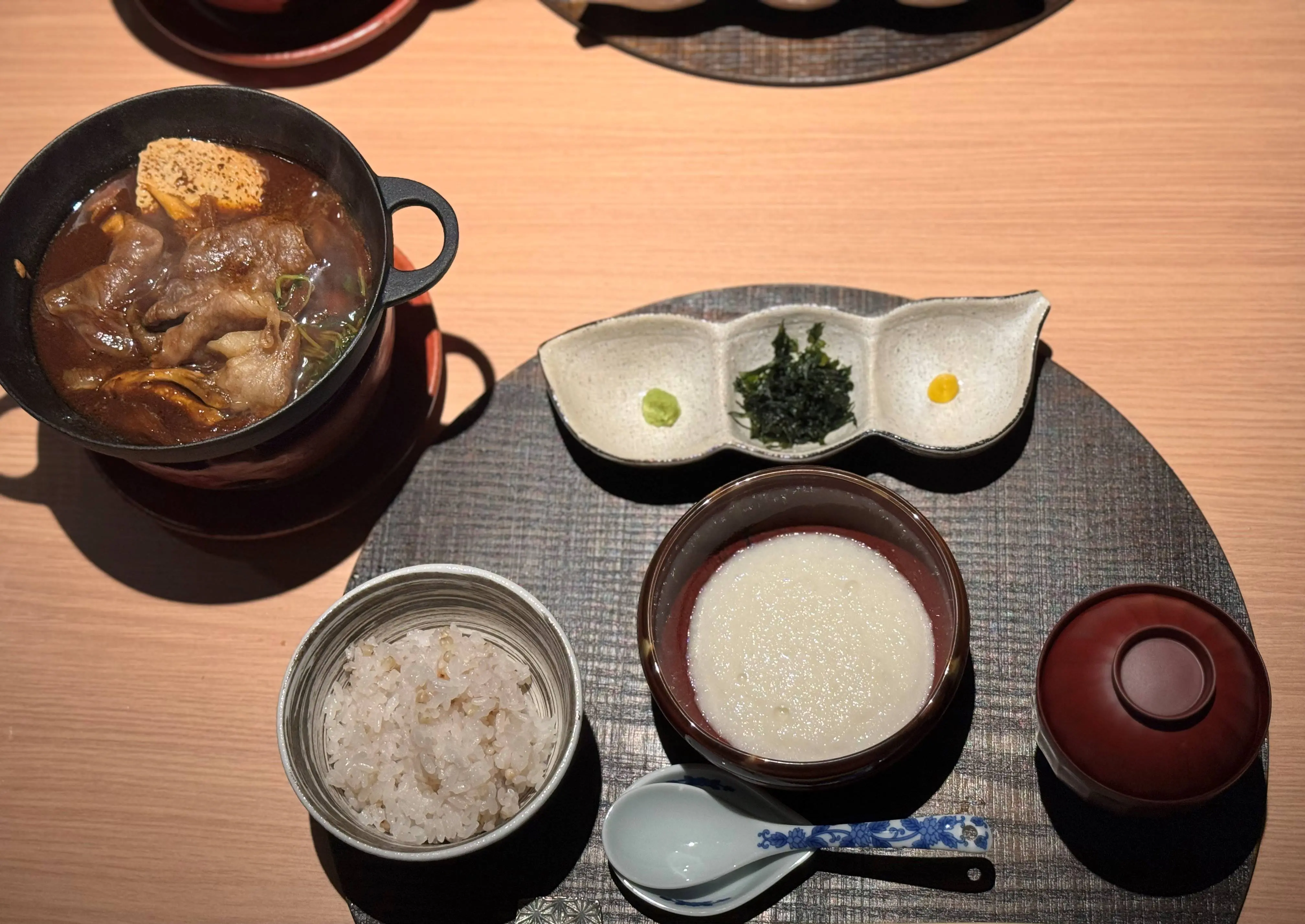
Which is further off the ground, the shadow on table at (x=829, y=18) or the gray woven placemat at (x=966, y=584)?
Result: the shadow on table at (x=829, y=18)

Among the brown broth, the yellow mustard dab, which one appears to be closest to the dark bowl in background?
the yellow mustard dab

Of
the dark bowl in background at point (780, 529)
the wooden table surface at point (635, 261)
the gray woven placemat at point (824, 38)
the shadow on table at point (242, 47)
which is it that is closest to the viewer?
the dark bowl in background at point (780, 529)

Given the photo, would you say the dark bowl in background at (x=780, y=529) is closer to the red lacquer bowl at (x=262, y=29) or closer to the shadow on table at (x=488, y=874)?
the shadow on table at (x=488, y=874)

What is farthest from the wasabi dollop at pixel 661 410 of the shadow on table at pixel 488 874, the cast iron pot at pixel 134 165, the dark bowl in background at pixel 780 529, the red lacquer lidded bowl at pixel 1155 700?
the red lacquer lidded bowl at pixel 1155 700

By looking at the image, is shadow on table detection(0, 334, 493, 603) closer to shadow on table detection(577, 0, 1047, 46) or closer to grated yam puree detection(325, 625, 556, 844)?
grated yam puree detection(325, 625, 556, 844)

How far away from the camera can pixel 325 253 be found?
154 cm

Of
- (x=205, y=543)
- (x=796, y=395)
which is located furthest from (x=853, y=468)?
(x=205, y=543)

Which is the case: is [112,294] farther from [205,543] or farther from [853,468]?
[853,468]

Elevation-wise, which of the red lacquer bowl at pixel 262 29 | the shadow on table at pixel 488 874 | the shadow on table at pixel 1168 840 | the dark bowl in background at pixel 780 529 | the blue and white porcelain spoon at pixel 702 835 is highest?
the red lacquer bowl at pixel 262 29

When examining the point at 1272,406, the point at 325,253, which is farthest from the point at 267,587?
the point at 1272,406

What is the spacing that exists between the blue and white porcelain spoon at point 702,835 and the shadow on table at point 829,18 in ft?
4.56

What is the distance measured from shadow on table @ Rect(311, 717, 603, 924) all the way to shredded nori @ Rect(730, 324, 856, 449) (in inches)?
24.1

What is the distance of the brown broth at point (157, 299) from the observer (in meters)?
1.46

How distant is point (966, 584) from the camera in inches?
62.0
